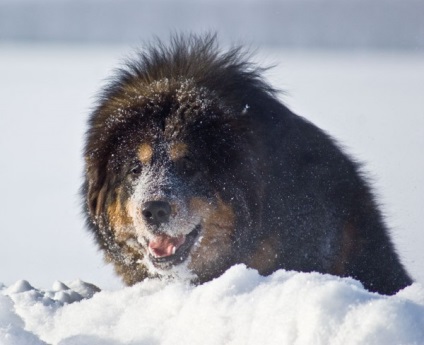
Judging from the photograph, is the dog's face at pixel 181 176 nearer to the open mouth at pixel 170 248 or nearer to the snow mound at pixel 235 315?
the open mouth at pixel 170 248

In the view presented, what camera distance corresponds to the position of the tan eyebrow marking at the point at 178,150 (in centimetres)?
461

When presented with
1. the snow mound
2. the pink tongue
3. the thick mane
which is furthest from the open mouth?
the snow mound

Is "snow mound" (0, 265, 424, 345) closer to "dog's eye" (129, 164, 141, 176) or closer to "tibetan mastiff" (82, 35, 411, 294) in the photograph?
"tibetan mastiff" (82, 35, 411, 294)

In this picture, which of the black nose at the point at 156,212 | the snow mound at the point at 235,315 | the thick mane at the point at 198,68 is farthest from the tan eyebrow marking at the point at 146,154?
the snow mound at the point at 235,315

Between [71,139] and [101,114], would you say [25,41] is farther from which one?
[101,114]

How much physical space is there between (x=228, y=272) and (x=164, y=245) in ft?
5.45

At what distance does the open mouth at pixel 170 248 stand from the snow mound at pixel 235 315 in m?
0.86

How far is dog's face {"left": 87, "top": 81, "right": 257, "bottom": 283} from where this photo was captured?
454 centimetres

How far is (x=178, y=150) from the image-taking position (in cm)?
461

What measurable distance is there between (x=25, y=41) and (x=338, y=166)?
49.2 ft

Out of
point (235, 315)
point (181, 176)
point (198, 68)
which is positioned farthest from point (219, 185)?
point (235, 315)

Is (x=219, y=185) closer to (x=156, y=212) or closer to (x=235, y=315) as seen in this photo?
(x=156, y=212)

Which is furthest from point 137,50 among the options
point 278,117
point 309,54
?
point 309,54

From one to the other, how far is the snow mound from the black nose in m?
0.74
